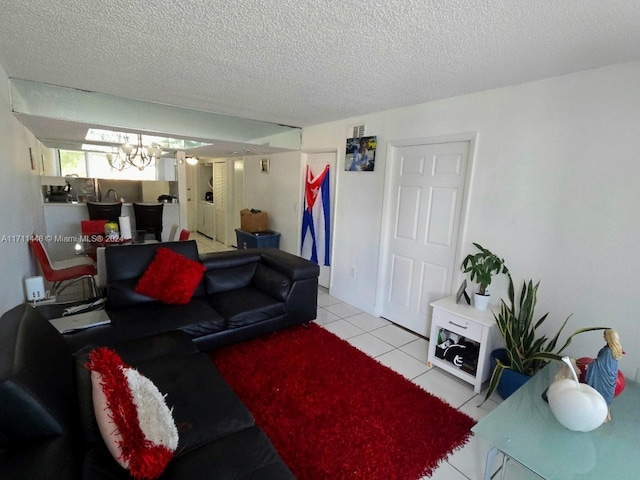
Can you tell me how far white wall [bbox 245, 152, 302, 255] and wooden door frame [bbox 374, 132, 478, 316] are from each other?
4.97ft

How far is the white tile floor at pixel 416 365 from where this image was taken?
1610mm

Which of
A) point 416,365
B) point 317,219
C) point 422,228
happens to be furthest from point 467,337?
point 317,219

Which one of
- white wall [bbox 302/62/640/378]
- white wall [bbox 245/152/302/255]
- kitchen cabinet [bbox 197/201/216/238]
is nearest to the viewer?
white wall [bbox 302/62/640/378]

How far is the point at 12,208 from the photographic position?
2.39 meters

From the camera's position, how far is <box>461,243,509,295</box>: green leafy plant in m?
2.23

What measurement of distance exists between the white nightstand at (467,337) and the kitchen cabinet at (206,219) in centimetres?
612

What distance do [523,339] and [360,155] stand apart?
2269 millimetres

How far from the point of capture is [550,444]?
4.31 ft

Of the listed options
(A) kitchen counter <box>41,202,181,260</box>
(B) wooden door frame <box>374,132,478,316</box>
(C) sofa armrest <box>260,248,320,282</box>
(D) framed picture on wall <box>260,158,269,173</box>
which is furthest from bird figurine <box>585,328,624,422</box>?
(A) kitchen counter <box>41,202,181,260</box>

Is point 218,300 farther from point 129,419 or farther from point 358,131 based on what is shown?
point 358,131

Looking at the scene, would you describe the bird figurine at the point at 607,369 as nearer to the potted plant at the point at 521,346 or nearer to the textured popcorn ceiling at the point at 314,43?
the potted plant at the point at 521,346

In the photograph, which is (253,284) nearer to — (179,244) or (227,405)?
(179,244)

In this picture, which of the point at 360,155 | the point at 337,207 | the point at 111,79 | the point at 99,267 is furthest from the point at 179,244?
the point at 360,155

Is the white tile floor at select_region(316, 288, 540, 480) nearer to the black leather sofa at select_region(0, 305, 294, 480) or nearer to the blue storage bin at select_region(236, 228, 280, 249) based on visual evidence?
the black leather sofa at select_region(0, 305, 294, 480)
